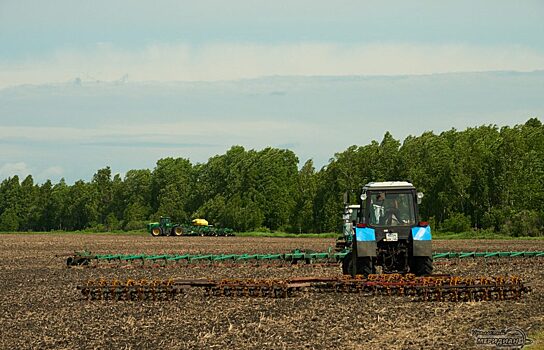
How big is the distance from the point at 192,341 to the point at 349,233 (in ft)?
94.1

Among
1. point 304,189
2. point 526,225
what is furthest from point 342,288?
point 304,189

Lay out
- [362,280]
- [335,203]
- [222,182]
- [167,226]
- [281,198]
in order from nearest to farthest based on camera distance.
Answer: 1. [362,280]
2. [167,226]
3. [335,203]
4. [281,198]
5. [222,182]

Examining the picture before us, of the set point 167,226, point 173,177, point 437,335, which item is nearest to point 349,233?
point 437,335

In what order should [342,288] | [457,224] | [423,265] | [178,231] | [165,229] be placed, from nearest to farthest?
[342,288]
[423,265]
[457,224]
[178,231]
[165,229]

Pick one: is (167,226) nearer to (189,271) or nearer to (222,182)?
(222,182)

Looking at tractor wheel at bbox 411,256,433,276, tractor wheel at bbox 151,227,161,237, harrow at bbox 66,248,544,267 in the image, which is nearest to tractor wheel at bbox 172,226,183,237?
tractor wheel at bbox 151,227,161,237

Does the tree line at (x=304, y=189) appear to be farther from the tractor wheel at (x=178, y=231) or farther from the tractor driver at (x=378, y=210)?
the tractor driver at (x=378, y=210)

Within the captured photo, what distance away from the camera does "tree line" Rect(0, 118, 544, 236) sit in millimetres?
86312

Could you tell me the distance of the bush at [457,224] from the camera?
8494 cm

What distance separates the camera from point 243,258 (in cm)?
3884

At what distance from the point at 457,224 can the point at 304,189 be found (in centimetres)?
3902

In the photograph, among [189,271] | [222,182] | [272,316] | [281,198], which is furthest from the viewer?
[222,182]

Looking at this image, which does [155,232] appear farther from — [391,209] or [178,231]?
[391,209]

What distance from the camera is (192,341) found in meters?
16.1
